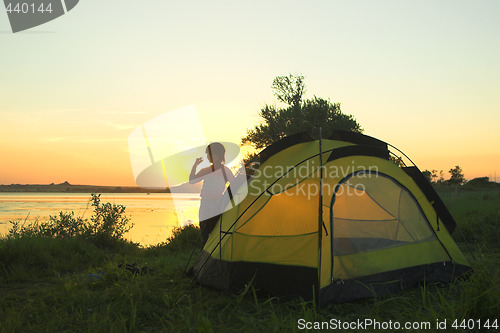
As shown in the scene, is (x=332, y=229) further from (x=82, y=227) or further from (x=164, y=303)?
(x=82, y=227)

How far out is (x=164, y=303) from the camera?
4227 millimetres

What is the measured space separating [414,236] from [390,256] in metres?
0.61

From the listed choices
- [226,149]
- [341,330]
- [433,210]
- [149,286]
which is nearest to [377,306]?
[341,330]

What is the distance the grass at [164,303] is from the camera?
133 inches

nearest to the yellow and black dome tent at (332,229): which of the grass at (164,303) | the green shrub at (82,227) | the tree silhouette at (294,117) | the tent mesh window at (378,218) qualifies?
the tent mesh window at (378,218)

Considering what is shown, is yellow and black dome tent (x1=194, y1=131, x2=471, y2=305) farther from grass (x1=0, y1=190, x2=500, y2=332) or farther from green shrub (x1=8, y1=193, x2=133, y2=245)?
green shrub (x1=8, y1=193, x2=133, y2=245)

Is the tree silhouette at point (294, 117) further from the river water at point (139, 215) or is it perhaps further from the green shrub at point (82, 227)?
the green shrub at point (82, 227)

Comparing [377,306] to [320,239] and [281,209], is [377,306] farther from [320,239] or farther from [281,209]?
[281,209]

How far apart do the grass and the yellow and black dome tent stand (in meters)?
0.23

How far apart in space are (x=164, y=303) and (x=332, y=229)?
7.13ft

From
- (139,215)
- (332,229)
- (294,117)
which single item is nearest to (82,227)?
(332,229)

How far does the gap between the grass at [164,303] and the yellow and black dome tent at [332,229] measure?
0.23 meters

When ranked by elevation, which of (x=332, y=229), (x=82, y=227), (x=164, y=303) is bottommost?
(x=164, y=303)

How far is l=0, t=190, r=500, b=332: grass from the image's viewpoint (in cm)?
337
